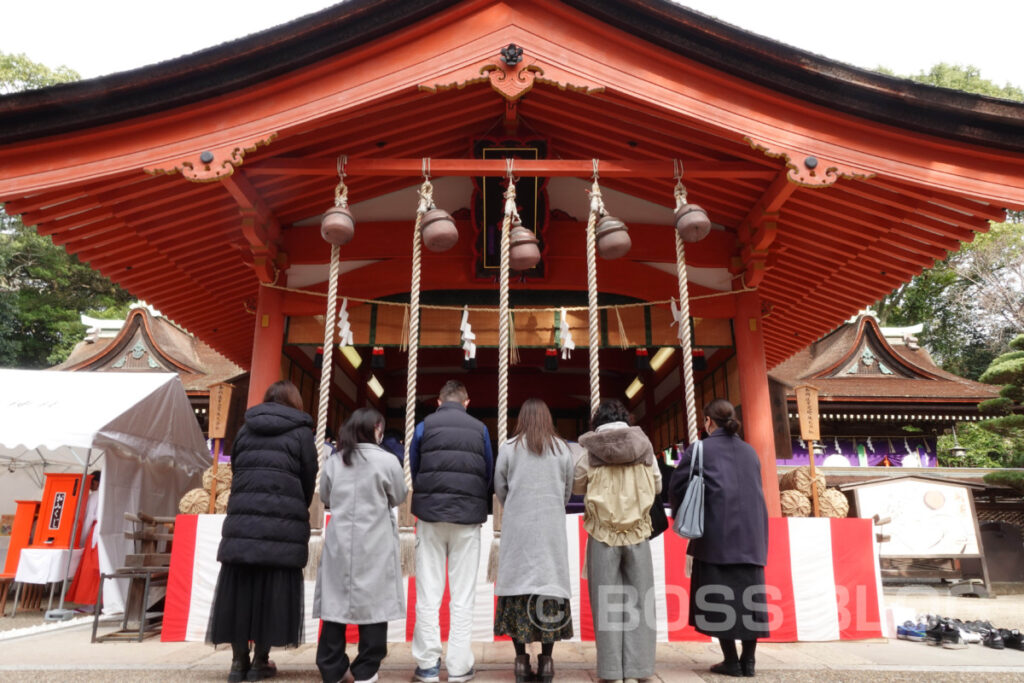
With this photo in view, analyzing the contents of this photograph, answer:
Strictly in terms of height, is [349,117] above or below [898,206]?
above

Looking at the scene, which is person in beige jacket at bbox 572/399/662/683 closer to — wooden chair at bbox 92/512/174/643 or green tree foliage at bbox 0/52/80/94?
wooden chair at bbox 92/512/174/643

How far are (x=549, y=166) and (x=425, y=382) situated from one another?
6.79 metres

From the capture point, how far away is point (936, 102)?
16.0ft

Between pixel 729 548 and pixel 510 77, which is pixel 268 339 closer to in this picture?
pixel 510 77

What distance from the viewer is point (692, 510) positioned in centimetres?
392

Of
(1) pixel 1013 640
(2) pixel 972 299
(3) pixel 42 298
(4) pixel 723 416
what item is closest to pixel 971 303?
(2) pixel 972 299

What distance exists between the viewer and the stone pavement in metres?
3.77

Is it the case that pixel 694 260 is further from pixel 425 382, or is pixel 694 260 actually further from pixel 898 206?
pixel 425 382

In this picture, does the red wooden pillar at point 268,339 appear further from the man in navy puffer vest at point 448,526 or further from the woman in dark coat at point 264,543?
the man in navy puffer vest at point 448,526

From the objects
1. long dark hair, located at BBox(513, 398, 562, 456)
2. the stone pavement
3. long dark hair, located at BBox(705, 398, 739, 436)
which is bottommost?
the stone pavement

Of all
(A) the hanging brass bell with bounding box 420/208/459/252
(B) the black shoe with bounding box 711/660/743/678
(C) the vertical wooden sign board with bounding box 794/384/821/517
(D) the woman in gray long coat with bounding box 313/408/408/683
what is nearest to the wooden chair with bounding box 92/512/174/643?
(D) the woman in gray long coat with bounding box 313/408/408/683

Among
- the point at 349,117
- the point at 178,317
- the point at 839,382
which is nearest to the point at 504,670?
the point at 349,117

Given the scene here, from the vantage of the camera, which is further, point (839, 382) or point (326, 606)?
point (839, 382)

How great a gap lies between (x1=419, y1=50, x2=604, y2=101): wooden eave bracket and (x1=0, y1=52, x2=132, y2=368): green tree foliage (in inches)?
966
